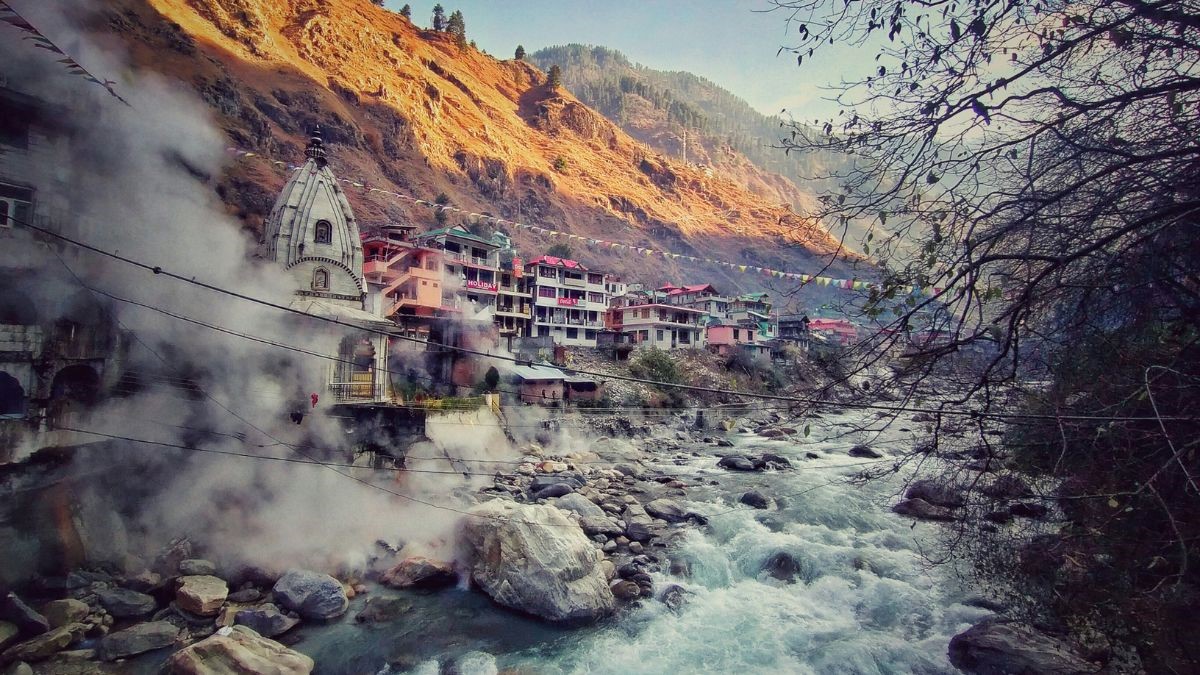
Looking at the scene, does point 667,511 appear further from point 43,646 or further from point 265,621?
point 43,646

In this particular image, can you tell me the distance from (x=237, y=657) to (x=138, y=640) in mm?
2395

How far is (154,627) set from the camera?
8594 mm

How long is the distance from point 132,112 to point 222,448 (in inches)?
327

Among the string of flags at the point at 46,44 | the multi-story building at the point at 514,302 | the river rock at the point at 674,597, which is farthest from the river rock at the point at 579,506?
the multi-story building at the point at 514,302

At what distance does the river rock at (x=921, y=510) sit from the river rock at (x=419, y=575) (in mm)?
12383

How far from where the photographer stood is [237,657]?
24.5 ft

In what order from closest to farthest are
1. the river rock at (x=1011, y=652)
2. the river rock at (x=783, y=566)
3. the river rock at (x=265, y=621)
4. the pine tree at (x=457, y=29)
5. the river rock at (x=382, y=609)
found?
the river rock at (x=1011, y=652) → the river rock at (x=265, y=621) → the river rock at (x=382, y=609) → the river rock at (x=783, y=566) → the pine tree at (x=457, y=29)

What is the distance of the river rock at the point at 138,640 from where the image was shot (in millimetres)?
8109

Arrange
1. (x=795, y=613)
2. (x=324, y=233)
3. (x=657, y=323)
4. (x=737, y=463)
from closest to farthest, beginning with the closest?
(x=795, y=613)
(x=324, y=233)
(x=737, y=463)
(x=657, y=323)

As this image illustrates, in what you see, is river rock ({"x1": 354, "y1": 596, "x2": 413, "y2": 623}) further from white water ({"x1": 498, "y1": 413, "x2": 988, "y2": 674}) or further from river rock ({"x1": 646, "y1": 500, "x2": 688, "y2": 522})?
river rock ({"x1": 646, "y1": 500, "x2": 688, "y2": 522})

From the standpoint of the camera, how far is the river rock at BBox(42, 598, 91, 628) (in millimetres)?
8461

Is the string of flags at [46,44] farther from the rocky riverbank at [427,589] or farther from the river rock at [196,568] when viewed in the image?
the river rock at [196,568]

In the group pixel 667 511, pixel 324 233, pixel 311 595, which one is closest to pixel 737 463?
pixel 667 511

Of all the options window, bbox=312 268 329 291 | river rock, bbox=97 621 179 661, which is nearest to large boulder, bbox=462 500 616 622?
river rock, bbox=97 621 179 661
